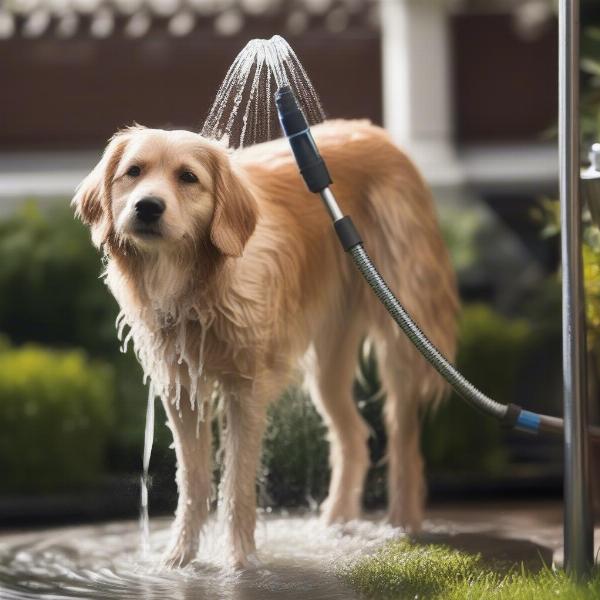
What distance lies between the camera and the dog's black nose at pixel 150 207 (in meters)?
3.21

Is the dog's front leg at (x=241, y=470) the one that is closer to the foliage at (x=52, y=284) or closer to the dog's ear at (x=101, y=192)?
the dog's ear at (x=101, y=192)

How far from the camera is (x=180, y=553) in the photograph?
3596 mm

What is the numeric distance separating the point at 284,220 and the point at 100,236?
65 cm

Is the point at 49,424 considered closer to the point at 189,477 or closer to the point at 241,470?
the point at 189,477

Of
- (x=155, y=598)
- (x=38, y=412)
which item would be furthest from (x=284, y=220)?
(x=38, y=412)

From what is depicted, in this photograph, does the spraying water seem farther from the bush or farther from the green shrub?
the green shrub

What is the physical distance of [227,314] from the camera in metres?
3.51

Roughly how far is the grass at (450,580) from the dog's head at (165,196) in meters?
0.94

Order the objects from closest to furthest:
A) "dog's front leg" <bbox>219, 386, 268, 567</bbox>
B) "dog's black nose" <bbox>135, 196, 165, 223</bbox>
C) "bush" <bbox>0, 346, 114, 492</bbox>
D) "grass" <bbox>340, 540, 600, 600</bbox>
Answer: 1. "dog's black nose" <bbox>135, 196, 165, 223</bbox>
2. "grass" <bbox>340, 540, 600, 600</bbox>
3. "dog's front leg" <bbox>219, 386, 268, 567</bbox>
4. "bush" <bbox>0, 346, 114, 492</bbox>

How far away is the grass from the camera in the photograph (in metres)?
3.31

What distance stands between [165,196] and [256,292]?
502 mm

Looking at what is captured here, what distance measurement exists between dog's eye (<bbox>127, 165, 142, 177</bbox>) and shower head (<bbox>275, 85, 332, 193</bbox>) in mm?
404

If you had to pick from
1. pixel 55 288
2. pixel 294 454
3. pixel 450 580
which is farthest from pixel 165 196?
pixel 55 288

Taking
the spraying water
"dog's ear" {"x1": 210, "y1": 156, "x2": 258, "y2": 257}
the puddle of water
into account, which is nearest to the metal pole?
the puddle of water
